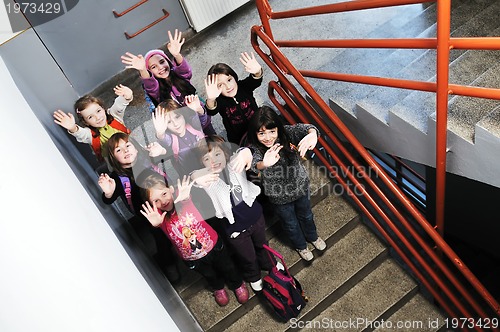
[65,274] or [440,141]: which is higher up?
[65,274]

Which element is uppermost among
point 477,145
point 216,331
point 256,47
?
point 256,47

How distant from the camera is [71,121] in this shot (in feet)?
10.4

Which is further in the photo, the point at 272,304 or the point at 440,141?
the point at 272,304

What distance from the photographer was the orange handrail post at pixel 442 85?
7.31ft

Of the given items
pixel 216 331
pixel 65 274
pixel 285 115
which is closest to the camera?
pixel 65 274

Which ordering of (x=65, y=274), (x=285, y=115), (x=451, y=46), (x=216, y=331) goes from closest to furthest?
(x=65, y=274), (x=451, y=46), (x=216, y=331), (x=285, y=115)

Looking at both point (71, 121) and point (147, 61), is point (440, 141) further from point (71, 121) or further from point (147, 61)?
point (71, 121)

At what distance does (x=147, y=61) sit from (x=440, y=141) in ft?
5.25

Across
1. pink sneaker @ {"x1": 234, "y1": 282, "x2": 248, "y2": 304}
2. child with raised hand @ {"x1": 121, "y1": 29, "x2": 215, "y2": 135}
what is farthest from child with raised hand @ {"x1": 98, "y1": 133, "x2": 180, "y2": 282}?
pink sneaker @ {"x1": 234, "y1": 282, "x2": 248, "y2": 304}

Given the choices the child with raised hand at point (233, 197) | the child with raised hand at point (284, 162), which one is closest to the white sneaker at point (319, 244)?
the child with raised hand at point (284, 162)

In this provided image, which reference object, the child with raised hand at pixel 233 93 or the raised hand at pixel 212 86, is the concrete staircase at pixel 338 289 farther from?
the raised hand at pixel 212 86

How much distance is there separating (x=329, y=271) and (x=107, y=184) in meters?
1.43

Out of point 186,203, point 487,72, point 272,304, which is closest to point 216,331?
point 272,304

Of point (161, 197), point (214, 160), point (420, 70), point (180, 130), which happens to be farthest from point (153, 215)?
point (420, 70)
